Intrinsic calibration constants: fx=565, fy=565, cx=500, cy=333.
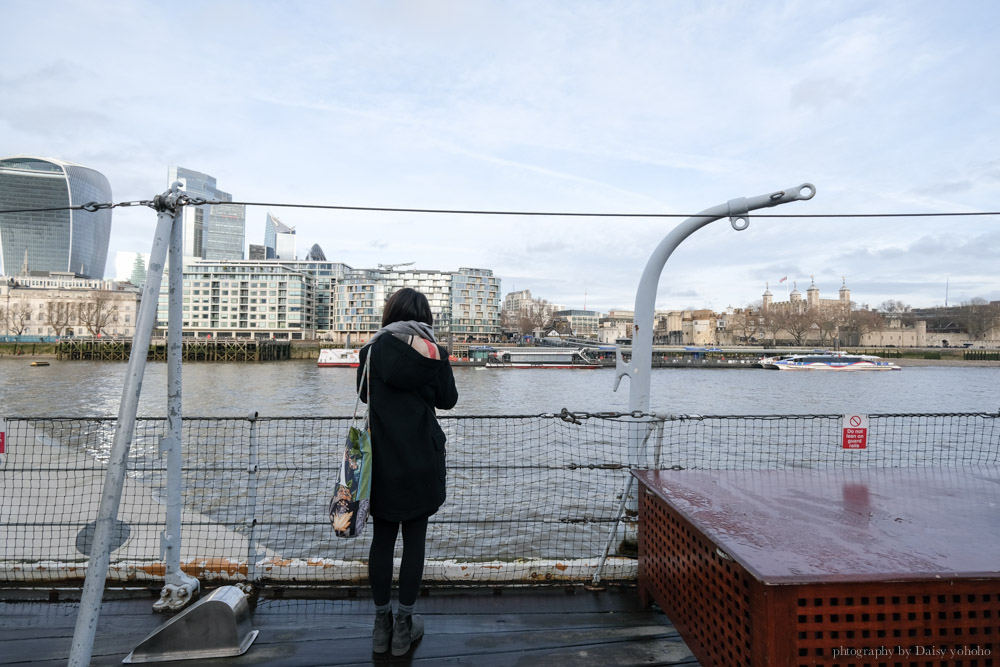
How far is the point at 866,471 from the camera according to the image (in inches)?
119

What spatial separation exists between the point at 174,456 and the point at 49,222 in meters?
180

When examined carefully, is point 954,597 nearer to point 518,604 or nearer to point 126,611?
point 518,604

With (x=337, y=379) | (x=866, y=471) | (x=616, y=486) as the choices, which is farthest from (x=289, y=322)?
(x=866, y=471)

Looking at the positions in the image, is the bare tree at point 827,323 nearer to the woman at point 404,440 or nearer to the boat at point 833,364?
the boat at point 833,364

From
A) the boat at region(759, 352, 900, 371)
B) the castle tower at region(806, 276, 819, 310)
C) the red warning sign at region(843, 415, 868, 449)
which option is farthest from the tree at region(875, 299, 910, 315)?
the red warning sign at region(843, 415, 868, 449)

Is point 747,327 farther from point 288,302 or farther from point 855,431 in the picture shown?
point 855,431

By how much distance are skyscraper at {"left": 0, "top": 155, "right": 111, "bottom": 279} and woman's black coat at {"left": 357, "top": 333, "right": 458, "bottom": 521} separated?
158 metres

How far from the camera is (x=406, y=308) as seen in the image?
2.47m

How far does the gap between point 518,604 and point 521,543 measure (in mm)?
4638

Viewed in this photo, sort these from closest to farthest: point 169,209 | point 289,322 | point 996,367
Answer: point 169,209 → point 996,367 → point 289,322

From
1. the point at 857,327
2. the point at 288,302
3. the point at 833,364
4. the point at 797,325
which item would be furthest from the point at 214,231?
the point at 833,364

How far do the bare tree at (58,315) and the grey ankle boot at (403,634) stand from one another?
106621mm

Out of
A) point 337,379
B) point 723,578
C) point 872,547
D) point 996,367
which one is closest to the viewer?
point 872,547

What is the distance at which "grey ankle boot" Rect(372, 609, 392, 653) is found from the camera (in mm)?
2510
